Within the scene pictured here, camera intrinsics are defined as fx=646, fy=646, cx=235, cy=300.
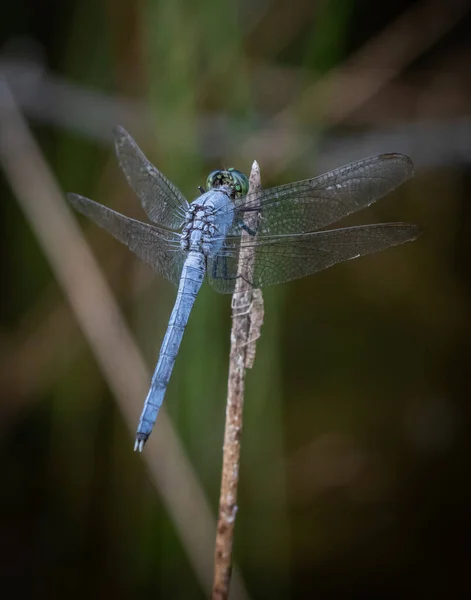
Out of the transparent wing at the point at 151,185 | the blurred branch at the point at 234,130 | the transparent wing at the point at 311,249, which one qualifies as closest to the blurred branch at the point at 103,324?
the blurred branch at the point at 234,130

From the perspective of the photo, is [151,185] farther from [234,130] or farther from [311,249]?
[234,130]

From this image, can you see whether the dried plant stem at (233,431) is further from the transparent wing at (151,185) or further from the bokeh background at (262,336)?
the bokeh background at (262,336)

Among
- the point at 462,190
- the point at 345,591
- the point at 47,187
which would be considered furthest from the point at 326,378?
the point at 47,187

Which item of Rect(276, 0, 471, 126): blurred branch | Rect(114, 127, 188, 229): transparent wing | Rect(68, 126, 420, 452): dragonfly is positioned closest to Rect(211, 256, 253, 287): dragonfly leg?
Rect(68, 126, 420, 452): dragonfly

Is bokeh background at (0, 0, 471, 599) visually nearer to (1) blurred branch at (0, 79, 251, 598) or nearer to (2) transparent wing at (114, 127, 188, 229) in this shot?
(1) blurred branch at (0, 79, 251, 598)

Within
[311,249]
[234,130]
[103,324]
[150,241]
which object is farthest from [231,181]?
[234,130]

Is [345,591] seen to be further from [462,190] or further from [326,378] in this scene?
[462,190]
